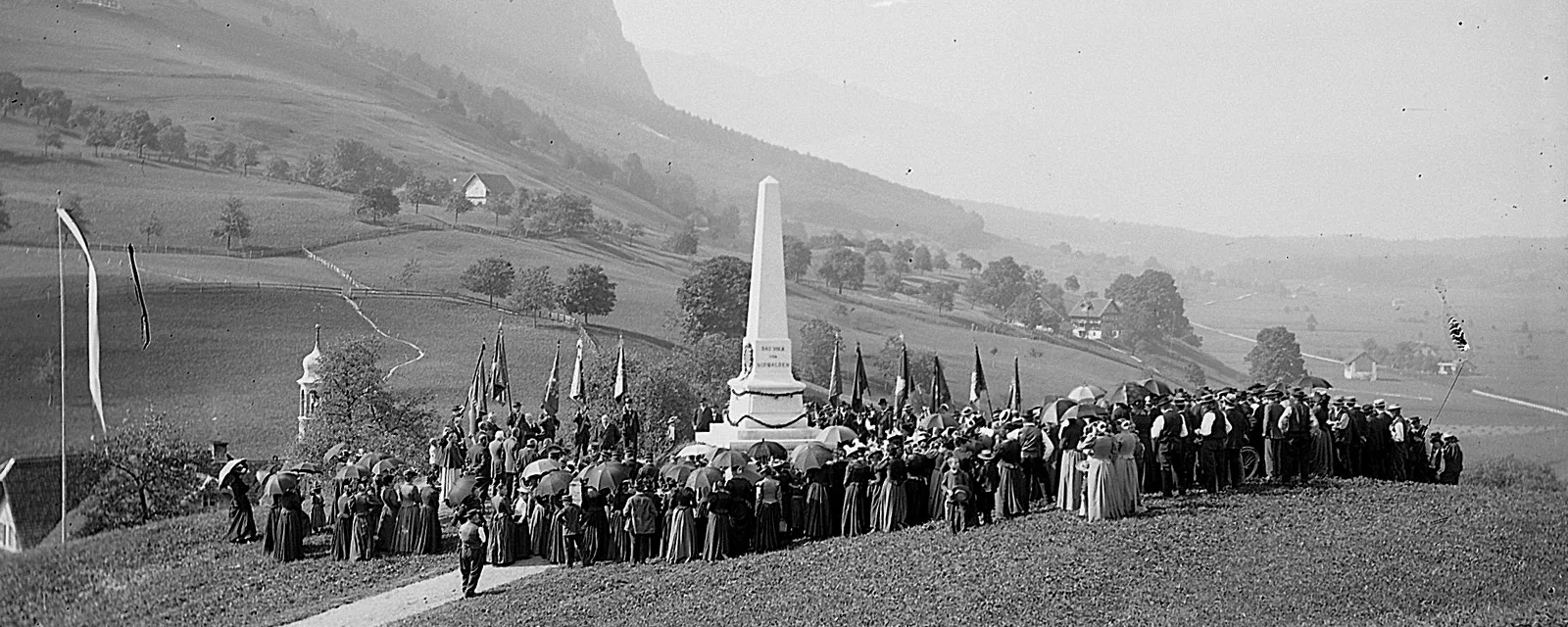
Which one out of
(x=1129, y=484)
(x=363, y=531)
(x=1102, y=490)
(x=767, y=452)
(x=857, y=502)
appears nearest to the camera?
(x=1102, y=490)

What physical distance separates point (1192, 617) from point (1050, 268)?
110m

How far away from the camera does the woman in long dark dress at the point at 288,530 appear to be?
2261 centimetres

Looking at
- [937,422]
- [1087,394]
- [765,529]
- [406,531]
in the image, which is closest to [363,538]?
[406,531]

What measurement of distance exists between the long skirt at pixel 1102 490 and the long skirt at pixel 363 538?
431 inches

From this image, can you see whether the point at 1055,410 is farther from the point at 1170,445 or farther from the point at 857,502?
the point at 857,502

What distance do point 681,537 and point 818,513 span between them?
2.07m

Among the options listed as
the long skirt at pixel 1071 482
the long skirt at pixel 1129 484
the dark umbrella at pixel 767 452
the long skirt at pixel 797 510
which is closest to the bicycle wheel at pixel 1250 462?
the long skirt at pixel 1129 484

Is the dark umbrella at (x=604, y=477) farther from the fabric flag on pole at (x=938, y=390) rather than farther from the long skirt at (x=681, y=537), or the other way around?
the fabric flag on pole at (x=938, y=390)

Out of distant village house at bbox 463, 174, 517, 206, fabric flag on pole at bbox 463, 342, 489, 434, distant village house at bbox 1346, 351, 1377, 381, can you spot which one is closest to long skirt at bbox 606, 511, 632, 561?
fabric flag on pole at bbox 463, 342, 489, 434

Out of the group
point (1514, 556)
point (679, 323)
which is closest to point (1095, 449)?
point (1514, 556)

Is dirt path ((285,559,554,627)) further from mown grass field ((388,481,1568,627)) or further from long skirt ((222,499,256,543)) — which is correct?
long skirt ((222,499,256,543))

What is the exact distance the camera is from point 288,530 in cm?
2259

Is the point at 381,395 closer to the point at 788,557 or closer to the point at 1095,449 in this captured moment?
the point at 788,557

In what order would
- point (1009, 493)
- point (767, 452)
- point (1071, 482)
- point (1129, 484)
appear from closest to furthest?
point (1129, 484)
point (1071, 482)
point (1009, 493)
point (767, 452)
